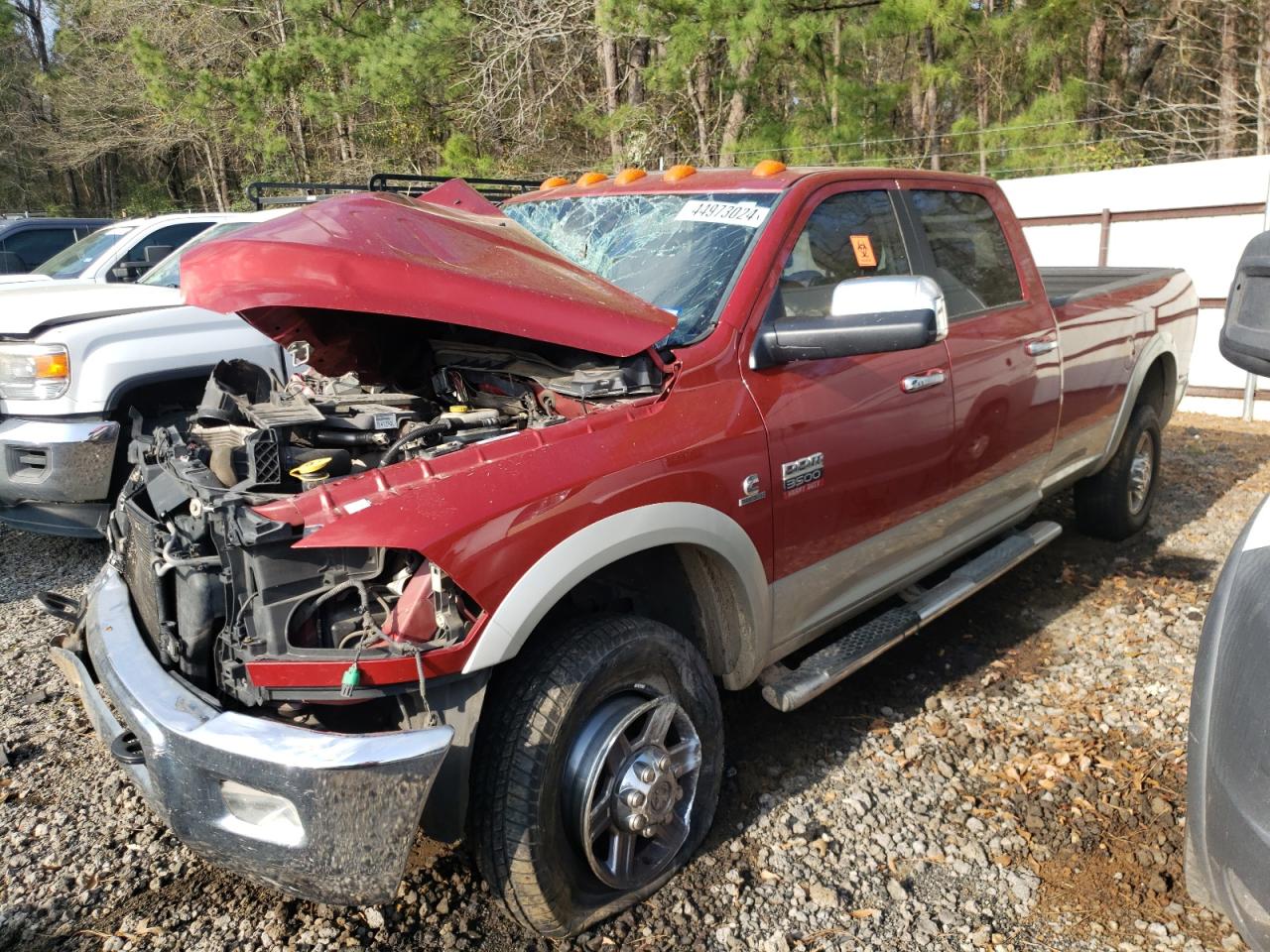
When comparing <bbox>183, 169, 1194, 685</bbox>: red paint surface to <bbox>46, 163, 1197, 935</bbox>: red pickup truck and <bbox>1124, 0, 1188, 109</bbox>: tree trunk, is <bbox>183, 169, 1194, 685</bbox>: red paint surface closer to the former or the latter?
<bbox>46, 163, 1197, 935</bbox>: red pickup truck

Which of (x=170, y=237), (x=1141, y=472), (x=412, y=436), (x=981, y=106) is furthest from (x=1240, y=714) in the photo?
(x=981, y=106)

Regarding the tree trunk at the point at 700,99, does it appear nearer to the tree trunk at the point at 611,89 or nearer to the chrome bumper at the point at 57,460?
the tree trunk at the point at 611,89

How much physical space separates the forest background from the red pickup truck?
285 inches

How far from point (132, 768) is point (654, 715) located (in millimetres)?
1271

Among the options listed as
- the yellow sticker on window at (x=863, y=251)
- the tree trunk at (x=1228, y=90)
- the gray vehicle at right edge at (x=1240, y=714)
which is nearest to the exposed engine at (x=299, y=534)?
the yellow sticker on window at (x=863, y=251)

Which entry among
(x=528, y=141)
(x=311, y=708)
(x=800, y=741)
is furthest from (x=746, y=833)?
(x=528, y=141)

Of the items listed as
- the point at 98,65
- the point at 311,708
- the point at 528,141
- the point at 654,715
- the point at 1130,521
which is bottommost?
the point at 1130,521

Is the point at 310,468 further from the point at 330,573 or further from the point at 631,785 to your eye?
the point at 631,785

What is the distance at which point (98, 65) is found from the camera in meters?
24.5

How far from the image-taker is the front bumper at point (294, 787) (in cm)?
204

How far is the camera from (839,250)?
3.44 m

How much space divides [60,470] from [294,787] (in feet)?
11.0

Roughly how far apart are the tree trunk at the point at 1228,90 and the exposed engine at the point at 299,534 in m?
14.0

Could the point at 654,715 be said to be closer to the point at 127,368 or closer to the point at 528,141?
the point at 127,368
